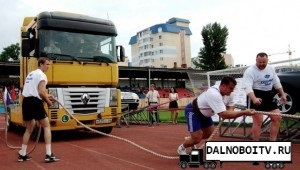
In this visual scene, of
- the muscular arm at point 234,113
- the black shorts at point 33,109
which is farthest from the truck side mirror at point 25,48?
the muscular arm at point 234,113

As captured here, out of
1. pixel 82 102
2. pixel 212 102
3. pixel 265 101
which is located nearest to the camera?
pixel 212 102

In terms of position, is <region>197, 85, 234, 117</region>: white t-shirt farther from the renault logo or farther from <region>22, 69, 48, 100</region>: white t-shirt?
the renault logo

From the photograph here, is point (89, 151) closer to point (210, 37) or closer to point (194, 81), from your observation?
point (194, 81)

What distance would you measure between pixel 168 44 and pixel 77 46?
309ft

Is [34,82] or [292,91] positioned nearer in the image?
[34,82]

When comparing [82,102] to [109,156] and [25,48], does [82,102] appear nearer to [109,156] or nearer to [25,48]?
[25,48]

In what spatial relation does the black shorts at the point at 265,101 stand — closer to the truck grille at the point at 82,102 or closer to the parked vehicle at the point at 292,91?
the parked vehicle at the point at 292,91

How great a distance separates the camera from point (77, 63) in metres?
9.74

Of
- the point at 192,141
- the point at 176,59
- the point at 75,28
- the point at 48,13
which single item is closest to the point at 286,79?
the point at 192,141

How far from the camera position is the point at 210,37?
191ft

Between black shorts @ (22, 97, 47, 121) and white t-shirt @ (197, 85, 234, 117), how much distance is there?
297cm

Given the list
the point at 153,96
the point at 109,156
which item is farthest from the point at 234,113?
the point at 153,96

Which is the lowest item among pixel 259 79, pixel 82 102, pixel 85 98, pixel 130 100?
pixel 130 100

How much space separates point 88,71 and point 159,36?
312ft
